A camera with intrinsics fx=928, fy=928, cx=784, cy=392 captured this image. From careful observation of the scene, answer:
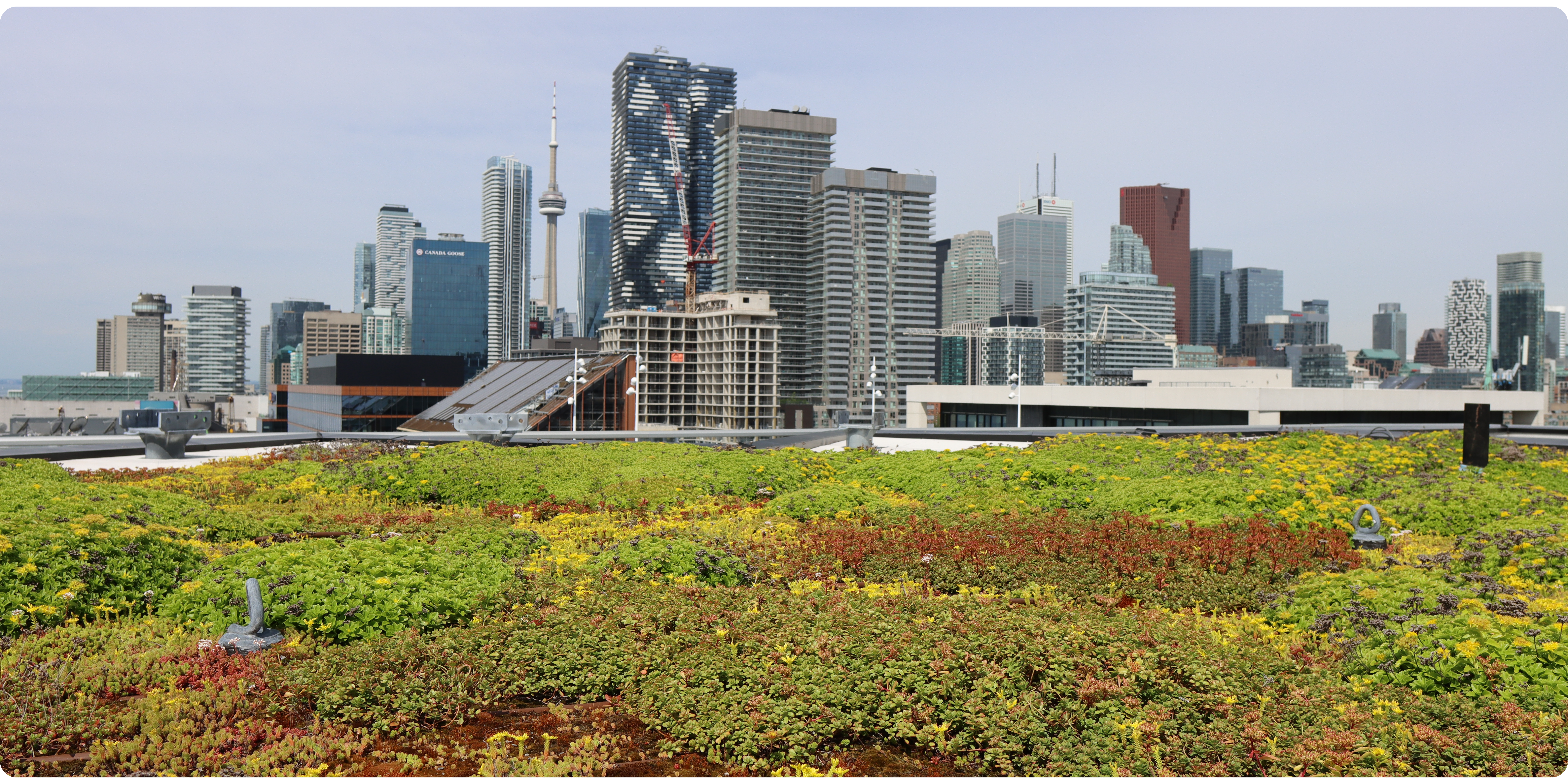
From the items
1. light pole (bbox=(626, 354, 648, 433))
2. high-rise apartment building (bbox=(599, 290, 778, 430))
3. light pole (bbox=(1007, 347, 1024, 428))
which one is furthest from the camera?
high-rise apartment building (bbox=(599, 290, 778, 430))

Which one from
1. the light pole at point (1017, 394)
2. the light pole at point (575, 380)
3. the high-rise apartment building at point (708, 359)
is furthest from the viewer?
the high-rise apartment building at point (708, 359)

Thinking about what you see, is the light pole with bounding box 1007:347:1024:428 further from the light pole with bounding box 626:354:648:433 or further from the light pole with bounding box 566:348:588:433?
the light pole with bounding box 566:348:588:433

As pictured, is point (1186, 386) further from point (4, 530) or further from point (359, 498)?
point (4, 530)

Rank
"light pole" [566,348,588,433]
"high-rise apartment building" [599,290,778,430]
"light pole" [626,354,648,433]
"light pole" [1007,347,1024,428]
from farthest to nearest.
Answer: "high-rise apartment building" [599,290,778,430]
"light pole" [566,348,588,433]
"light pole" [1007,347,1024,428]
"light pole" [626,354,648,433]

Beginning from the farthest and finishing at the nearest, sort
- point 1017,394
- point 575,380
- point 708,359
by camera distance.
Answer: point 708,359, point 575,380, point 1017,394

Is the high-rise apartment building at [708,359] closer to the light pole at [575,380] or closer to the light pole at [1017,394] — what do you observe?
the light pole at [575,380]

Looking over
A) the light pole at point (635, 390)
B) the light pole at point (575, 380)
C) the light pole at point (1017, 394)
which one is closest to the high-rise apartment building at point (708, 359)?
the light pole at point (635, 390)

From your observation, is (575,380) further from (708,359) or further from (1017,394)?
(708,359)

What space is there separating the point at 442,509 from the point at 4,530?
22.1 ft

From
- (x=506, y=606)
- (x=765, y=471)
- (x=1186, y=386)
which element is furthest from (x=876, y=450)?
(x=1186, y=386)

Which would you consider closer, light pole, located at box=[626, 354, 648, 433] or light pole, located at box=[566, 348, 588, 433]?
light pole, located at box=[626, 354, 648, 433]

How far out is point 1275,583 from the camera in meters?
10.5

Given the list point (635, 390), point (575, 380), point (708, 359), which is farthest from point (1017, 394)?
point (708, 359)

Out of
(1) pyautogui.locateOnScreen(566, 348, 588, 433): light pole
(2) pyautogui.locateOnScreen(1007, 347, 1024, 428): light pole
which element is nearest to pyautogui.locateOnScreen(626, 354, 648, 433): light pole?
(1) pyautogui.locateOnScreen(566, 348, 588, 433): light pole
